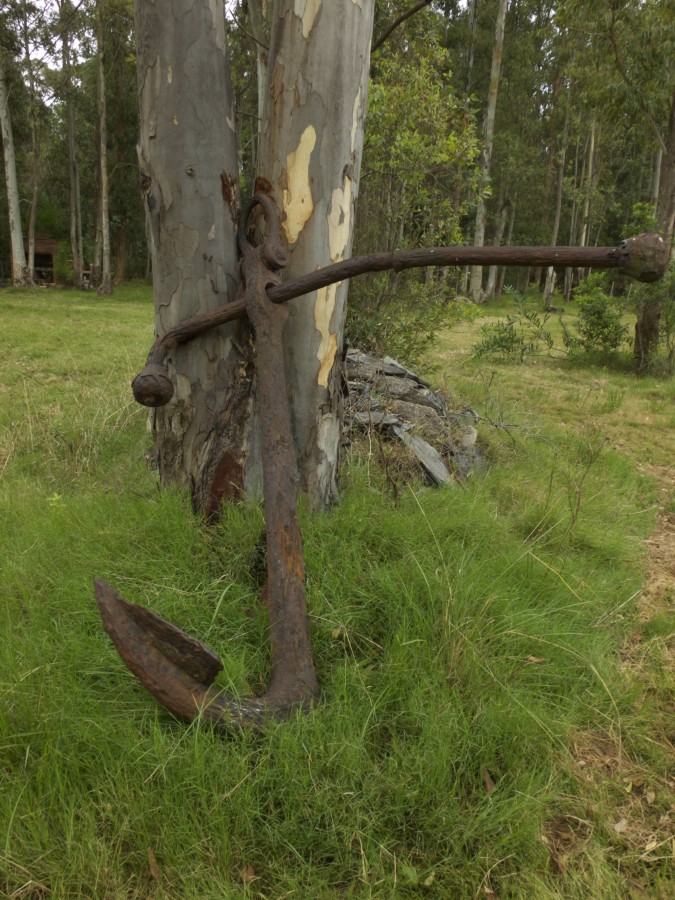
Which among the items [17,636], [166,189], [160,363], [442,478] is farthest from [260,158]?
[17,636]

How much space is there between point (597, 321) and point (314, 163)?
24.3 feet

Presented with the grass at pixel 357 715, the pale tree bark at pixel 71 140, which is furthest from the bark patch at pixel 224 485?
the pale tree bark at pixel 71 140

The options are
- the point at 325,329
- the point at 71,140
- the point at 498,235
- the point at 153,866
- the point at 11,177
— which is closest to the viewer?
the point at 153,866

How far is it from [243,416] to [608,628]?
1.51m

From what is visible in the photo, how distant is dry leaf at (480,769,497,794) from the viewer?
1.42 meters

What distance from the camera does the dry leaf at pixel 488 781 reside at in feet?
4.65

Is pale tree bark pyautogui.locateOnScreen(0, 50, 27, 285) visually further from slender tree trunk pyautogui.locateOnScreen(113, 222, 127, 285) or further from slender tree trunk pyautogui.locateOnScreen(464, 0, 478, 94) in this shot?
slender tree trunk pyautogui.locateOnScreen(464, 0, 478, 94)

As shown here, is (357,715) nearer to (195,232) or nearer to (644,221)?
(195,232)

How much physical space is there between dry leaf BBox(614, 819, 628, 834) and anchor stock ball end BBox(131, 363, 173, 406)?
162 cm

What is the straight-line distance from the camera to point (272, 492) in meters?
1.74

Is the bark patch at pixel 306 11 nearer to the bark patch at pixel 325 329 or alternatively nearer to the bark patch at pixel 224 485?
the bark patch at pixel 325 329

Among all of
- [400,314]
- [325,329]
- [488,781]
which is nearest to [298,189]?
[325,329]

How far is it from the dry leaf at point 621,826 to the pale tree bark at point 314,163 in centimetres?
139

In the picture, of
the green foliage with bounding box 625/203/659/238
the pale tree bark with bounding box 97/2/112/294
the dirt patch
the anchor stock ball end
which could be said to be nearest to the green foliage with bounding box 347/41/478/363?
the dirt patch
